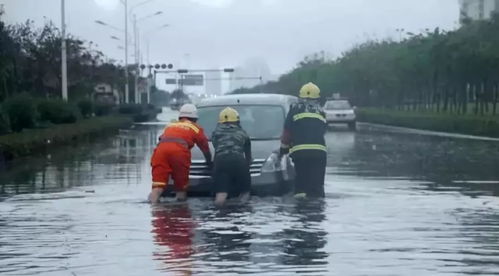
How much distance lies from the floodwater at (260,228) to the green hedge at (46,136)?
25.8 feet

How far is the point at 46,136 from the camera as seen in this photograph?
37.7 metres

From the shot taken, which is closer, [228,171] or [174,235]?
[174,235]

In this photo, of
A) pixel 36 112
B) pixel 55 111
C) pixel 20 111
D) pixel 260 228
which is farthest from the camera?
pixel 55 111

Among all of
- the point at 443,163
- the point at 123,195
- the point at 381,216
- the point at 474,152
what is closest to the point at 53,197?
the point at 123,195

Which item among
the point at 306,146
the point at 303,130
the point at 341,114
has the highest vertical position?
the point at 303,130

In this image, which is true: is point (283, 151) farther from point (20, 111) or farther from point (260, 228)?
point (20, 111)

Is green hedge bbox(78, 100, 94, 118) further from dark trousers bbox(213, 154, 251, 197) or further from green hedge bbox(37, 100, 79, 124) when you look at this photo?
dark trousers bbox(213, 154, 251, 197)

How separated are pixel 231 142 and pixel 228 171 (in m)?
0.42

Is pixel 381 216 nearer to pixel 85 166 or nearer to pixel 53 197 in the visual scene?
pixel 53 197

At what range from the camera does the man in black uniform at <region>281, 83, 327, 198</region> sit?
1681 centimetres

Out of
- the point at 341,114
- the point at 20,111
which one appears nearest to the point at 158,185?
the point at 20,111

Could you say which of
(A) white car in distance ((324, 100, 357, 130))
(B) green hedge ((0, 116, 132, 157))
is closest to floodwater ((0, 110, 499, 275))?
(B) green hedge ((0, 116, 132, 157))

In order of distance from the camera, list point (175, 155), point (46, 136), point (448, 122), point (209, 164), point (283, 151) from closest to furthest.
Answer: point (175, 155)
point (283, 151)
point (209, 164)
point (46, 136)
point (448, 122)

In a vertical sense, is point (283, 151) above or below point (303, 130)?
below
